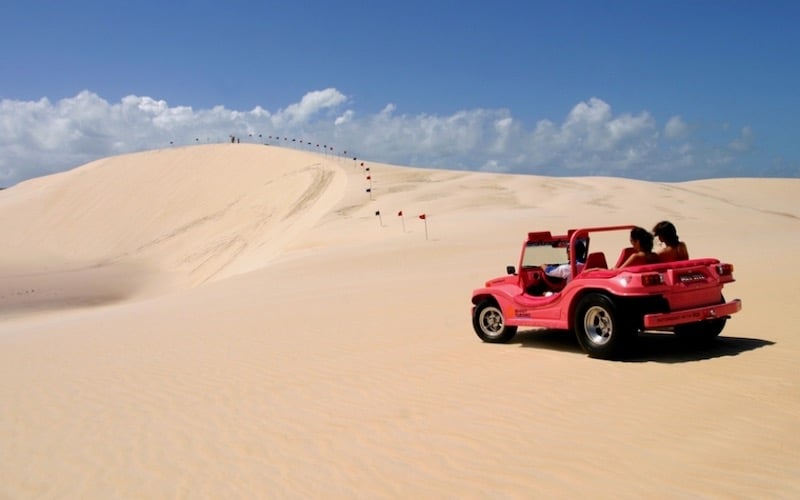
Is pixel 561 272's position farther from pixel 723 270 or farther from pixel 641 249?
pixel 723 270

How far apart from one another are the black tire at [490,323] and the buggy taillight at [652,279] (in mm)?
2342

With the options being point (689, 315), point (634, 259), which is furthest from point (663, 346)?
point (634, 259)

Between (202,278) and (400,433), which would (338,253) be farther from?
(400,433)

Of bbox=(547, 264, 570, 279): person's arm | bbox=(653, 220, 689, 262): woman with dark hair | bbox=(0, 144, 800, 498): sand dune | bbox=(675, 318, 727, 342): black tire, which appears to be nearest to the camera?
bbox=(0, 144, 800, 498): sand dune

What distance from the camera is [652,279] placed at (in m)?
7.34

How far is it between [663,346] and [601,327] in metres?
1.12

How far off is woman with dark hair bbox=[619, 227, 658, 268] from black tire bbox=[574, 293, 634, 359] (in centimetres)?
69

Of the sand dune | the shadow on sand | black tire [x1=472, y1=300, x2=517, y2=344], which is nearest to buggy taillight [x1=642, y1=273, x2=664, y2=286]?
the shadow on sand

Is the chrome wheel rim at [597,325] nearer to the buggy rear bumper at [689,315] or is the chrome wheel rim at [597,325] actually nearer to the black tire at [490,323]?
the buggy rear bumper at [689,315]

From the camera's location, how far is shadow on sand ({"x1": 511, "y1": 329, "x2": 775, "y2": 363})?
7.67 meters

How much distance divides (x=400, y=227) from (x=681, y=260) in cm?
2255

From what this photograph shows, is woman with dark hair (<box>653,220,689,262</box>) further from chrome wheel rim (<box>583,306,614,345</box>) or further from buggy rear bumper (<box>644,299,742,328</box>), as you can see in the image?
chrome wheel rim (<box>583,306,614,345</box>)

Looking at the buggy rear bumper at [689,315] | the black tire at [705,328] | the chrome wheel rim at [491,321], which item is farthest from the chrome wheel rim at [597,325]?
the chrome wheel rim at [491,321]

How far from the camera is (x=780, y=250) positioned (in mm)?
20719
